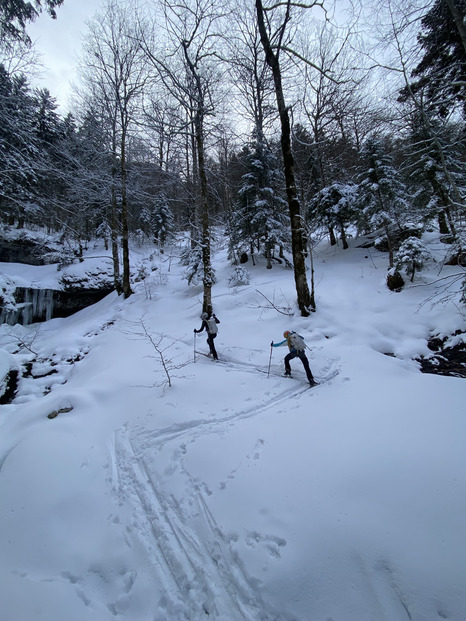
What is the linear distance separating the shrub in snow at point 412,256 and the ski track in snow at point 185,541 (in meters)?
9.08

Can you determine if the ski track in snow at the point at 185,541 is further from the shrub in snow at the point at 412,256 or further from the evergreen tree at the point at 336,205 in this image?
the evergreen tree at the point at 336,205

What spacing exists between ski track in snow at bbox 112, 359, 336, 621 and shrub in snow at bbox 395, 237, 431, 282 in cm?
908

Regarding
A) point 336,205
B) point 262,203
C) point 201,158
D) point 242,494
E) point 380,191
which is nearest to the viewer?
point 242,494

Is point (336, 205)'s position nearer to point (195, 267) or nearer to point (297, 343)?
point (195, 267)

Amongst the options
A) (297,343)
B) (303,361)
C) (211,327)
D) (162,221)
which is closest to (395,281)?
(297,343)

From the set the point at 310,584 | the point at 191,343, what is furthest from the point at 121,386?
the point at 310,584

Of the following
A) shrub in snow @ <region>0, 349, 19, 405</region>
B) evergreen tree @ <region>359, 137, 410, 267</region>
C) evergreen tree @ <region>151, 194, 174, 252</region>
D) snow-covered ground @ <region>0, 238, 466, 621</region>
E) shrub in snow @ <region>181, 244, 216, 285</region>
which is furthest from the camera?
evergreen tree @ <region>151, 194, 174, 252</region>

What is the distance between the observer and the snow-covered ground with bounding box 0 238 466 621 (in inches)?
79.0

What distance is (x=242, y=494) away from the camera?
9.47 ft

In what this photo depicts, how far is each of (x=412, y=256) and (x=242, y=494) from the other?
9.83m

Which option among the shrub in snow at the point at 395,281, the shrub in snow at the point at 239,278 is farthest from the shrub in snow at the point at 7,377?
the shrub in snow at the point at 395,281

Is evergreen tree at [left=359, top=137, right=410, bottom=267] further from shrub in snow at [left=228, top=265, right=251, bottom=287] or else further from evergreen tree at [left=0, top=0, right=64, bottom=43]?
evergreen tree at [left=0, top=0, right=64, bottom=43]

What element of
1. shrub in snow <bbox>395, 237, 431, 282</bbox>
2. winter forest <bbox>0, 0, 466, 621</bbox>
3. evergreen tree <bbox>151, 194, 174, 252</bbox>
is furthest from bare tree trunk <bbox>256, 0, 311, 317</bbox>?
evergreen tree <bbox>151, 194, 174, 252</bbox>

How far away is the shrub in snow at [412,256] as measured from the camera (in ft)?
28.9
